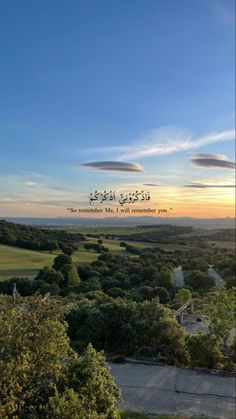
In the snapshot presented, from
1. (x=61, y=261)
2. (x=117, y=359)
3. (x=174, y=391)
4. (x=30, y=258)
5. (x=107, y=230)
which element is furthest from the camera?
(x=107, y=230)

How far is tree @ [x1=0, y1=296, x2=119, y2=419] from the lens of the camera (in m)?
5.93

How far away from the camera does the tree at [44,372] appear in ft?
19.5

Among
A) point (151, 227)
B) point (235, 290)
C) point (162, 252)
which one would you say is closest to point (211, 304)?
point (235, 290)

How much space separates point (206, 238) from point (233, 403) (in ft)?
302

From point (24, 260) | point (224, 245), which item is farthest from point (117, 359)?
point (224, 245)

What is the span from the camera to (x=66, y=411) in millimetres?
5887

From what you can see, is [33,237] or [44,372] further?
[33,237]

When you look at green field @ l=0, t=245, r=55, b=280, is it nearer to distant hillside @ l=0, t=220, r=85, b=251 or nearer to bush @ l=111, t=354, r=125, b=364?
distant hillside @ l=0, t=220, r=85, b=251

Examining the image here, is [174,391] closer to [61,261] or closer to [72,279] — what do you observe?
[72,279]

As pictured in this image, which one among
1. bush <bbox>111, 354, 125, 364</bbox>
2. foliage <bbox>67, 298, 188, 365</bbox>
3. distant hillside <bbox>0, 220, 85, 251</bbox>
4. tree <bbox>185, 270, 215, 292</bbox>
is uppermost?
distant hillside <bbox>0, 220, 85, 251</bbox>

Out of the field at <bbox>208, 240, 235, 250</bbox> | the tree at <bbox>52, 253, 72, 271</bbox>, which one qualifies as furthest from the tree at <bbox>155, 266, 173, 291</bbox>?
the field at <bbox>208, 240, 235, 250</bbox>

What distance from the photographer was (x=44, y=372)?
6.54m

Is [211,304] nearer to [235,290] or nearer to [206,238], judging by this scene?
[235,290]

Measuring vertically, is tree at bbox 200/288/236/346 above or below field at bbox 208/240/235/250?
above
